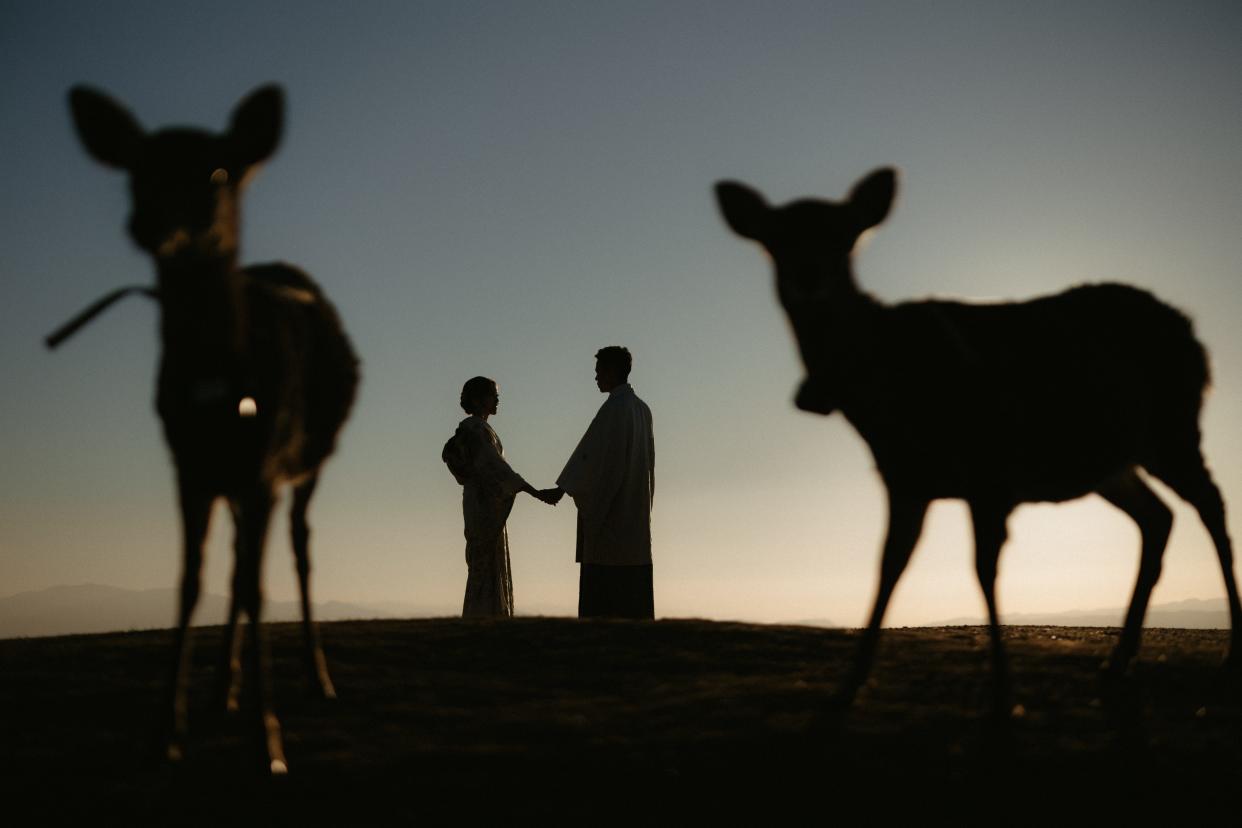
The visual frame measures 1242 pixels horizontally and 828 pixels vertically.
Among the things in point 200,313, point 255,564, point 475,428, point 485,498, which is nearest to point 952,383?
point 255,564

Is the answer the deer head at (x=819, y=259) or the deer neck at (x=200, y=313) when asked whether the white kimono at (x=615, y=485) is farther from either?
the deer neck at (x=200, y=313)

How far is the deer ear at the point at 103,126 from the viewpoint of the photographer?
4.48 metres

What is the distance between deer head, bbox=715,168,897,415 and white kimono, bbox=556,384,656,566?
7.16 m

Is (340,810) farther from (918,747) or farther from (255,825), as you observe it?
(918,747)

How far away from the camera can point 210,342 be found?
14.4ft

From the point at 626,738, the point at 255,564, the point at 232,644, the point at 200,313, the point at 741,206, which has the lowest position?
the point at 626,738

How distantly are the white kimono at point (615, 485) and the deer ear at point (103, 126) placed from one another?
807cm

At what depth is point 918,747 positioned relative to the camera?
15.0 ft

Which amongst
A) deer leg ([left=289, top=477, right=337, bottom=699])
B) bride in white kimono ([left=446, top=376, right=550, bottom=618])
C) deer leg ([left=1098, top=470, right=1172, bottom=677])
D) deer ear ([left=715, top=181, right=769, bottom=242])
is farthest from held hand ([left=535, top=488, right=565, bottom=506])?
deer ear ([left=715, top=181, right=769, bottom=242])

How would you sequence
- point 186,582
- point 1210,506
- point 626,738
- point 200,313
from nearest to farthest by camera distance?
point 200,313 → point 186,582 → point 626,738 → point 1210,506

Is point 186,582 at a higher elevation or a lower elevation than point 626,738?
higher

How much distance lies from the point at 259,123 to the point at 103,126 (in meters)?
0.61

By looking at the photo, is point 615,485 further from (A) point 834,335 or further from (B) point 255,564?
(B) point 255,564

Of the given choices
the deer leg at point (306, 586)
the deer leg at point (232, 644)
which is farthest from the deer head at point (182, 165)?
the deer leg at point (306, 586)
